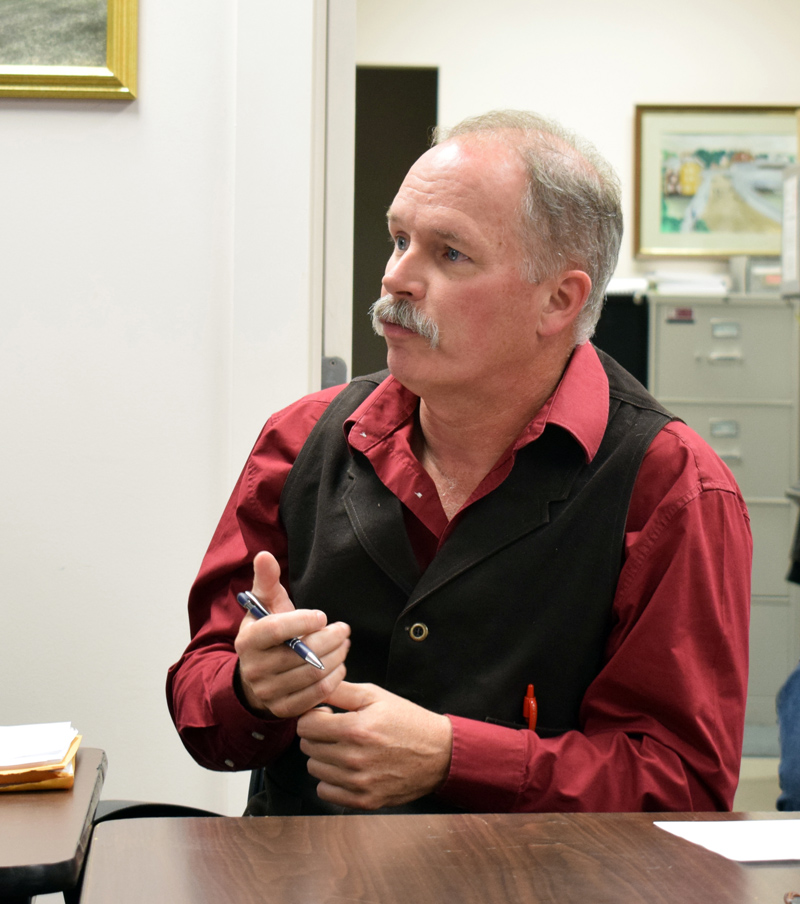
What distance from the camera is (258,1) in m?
1.75

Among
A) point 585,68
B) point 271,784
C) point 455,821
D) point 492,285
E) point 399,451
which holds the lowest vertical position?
point 271,784

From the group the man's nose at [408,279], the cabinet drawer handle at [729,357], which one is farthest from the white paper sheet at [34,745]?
the cabinet drawer handle at [729,357]

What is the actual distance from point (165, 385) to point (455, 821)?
1.16 meters

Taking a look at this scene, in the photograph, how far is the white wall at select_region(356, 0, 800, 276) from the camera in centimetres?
516

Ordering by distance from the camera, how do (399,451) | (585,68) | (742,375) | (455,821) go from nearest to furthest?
(455,821) → (399,451) → (742,375) → (585,68)

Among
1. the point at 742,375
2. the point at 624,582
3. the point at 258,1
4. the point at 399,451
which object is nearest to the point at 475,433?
the point at 399,451

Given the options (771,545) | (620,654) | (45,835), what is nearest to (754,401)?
(771,545)

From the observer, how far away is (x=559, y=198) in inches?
50.4

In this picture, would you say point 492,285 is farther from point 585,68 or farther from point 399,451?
point 585,68

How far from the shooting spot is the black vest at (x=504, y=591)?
1.19 m

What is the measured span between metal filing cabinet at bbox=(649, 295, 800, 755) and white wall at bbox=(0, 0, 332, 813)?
290cm

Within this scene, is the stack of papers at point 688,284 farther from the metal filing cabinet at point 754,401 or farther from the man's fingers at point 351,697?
the man's fingers at point 351,697

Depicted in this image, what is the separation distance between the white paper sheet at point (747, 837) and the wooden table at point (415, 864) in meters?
0.01

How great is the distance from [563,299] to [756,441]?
335 cm
